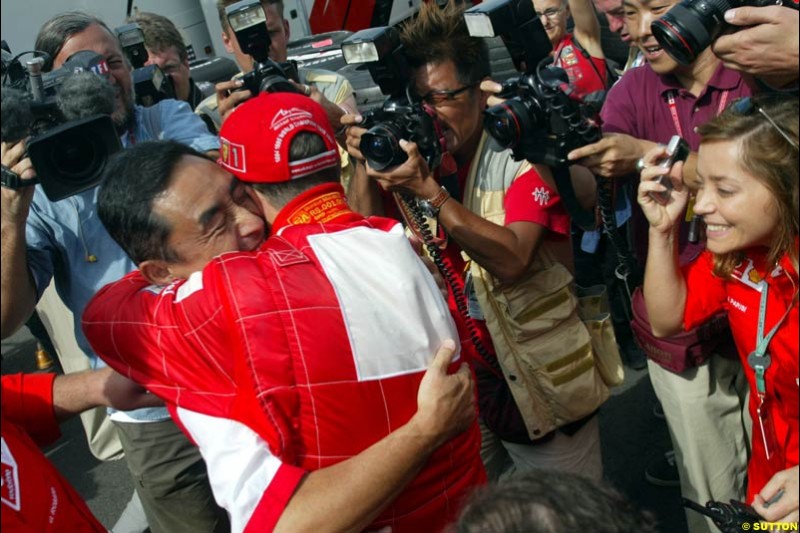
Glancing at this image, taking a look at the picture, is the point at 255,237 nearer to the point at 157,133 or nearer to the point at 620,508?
the point at 620,508

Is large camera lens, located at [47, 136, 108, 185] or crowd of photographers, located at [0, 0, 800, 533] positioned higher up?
large camera lens, located at [47, 136, 108, 185]

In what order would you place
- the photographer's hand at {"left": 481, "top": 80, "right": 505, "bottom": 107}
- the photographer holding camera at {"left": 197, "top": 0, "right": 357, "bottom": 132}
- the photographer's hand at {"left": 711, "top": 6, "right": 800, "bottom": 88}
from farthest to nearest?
the photographer holding camera at {"left": 197, "top": 0, "right": 357, "bottom": 132}
the photographer's hand at {"left": 481, "top": 80, "right": 505, "bottom": 107}
the photographer's hand at {"left": 711, "top": 6, "right": 800, "bottom": 88}

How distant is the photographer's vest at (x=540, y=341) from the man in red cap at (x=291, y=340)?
62 centimetres

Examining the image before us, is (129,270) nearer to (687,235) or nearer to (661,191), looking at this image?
Result: (661,191)

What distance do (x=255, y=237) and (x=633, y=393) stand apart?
2.83m

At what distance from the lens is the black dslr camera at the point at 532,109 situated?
2.40 meters

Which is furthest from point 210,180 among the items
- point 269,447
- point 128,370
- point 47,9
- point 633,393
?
point 633,393

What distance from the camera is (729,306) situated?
7.59 feet

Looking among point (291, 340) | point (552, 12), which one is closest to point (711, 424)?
point (291, 340)

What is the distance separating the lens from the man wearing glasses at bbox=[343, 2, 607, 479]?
2477mm

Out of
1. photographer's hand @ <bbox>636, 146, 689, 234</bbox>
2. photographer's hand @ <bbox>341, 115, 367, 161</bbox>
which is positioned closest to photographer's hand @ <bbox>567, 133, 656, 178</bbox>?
photographer's hand @ <bbox>636, 146, 689, 234</bbox>

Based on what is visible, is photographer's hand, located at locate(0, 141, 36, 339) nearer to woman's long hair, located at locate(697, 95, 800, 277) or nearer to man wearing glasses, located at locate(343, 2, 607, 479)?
man wearing glasses, located at locate(343, 2, 607, 479)

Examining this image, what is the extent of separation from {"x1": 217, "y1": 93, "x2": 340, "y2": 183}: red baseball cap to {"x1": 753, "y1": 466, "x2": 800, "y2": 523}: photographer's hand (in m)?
1.22

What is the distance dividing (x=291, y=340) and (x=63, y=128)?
102cm
